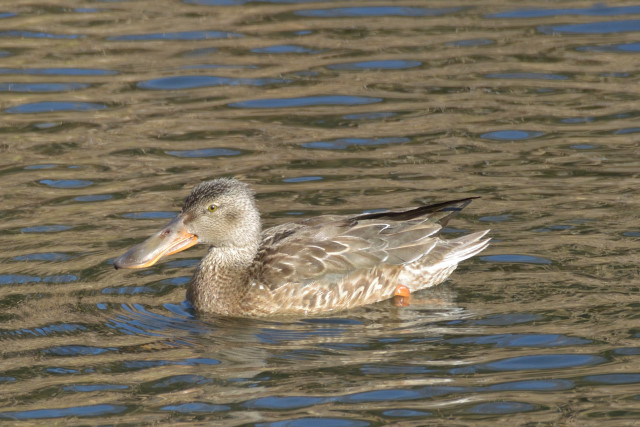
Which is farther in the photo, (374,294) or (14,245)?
(14,245)

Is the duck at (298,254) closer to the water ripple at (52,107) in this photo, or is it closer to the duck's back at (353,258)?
the duck's back at (353,258)

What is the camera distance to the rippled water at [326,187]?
811 centimetres

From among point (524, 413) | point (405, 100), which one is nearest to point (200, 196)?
point (524, 413)

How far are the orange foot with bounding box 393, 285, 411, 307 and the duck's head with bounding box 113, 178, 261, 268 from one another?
124 cm

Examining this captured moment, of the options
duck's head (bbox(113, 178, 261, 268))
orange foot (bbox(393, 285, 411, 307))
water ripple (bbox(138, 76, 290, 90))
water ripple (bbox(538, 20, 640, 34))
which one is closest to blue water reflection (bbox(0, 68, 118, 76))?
water ripple (bbox(138, 76, 290, 90))

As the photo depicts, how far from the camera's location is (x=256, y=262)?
10.1 m

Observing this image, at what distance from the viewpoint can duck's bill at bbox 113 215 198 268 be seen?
966 cm

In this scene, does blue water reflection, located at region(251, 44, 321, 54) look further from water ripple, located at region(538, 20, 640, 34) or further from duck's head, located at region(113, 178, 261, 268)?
duck's head, located at region(113, 178, 261, 268)

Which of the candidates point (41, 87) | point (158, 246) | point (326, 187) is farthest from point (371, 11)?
point (158, 246)

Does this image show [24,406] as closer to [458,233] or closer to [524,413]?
[524,413]

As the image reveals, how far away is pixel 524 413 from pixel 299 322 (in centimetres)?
248

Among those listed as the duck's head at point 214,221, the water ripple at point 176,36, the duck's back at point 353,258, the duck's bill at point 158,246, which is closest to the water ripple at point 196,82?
the water ripple at point 176,36

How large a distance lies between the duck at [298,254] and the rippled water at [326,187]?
9.1 inches

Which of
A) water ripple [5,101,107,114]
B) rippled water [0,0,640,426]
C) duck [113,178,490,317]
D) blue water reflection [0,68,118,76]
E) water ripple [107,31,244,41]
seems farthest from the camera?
water ripple [107,31,244,41]
